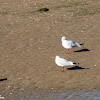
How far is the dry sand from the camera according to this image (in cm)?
1648

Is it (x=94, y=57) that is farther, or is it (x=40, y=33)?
(x=40, y=33)

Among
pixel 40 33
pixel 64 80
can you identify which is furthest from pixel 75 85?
pixel 40 33

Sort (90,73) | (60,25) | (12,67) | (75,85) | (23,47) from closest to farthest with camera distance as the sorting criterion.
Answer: (75,85)
(90,73)
(12,67)
(23,47)
(60,25)

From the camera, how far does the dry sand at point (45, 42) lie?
54.1ft

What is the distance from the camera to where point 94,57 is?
1977cm

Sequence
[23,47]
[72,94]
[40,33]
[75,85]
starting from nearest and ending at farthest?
[72,94], [75,85], [23,47], [40,33]

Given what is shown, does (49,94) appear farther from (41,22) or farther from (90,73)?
(41,22)

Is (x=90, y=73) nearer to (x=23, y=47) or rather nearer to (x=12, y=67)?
(x=12, y=67)

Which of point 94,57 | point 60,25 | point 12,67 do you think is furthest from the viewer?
point 60,25

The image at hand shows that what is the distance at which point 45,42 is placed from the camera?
75.2 ft

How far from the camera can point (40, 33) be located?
25.1 meters

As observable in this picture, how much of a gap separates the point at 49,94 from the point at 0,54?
22.1 feet

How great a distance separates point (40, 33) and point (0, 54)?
510cm

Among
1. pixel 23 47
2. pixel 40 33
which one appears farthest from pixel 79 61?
pixel 40 33
